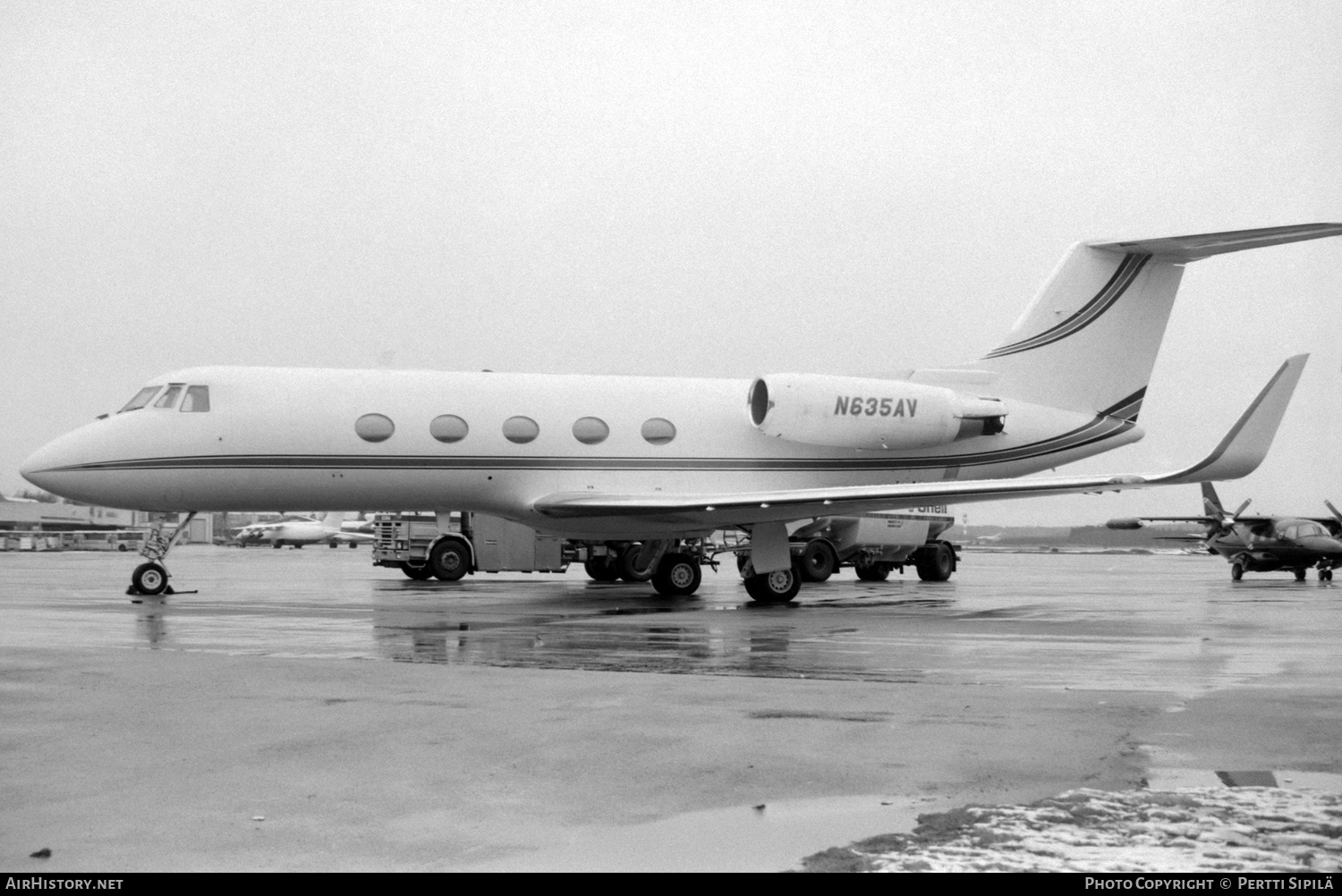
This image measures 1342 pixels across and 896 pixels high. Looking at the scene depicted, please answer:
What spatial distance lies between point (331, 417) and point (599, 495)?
4356 millimetres

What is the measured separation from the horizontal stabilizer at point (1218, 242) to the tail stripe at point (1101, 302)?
0.25 metres

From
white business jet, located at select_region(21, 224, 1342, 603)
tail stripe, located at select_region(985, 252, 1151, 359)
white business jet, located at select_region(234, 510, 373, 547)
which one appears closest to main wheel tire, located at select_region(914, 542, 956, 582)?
white business jet, located at select_region(21, 224, 1342, 603)

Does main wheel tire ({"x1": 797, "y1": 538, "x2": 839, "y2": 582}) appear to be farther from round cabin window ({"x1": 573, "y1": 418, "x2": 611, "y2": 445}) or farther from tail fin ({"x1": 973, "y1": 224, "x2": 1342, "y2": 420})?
round cabin window ({"x1": 573, "y1": 418, "x2": 611, "y2": 445})

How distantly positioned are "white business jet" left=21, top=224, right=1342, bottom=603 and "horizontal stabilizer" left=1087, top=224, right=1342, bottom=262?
1.7 inches

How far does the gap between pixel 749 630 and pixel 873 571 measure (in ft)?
55.9

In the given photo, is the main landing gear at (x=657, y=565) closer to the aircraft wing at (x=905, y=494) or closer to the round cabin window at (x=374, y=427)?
the aircraft wing at (x=905, y=494)

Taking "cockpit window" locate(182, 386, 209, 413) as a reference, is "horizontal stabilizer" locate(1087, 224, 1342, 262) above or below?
above

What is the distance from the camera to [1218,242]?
19875 mm

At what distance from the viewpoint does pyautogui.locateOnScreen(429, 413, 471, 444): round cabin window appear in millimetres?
19486

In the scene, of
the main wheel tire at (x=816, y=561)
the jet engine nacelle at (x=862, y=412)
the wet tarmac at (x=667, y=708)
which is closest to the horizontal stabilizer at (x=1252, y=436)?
the wet tarmac at (x=667, y=708)

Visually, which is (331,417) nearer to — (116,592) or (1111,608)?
(116,592)

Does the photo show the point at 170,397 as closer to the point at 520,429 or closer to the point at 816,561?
the point at 520,429

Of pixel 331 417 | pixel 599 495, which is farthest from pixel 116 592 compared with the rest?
pixel 599 495
